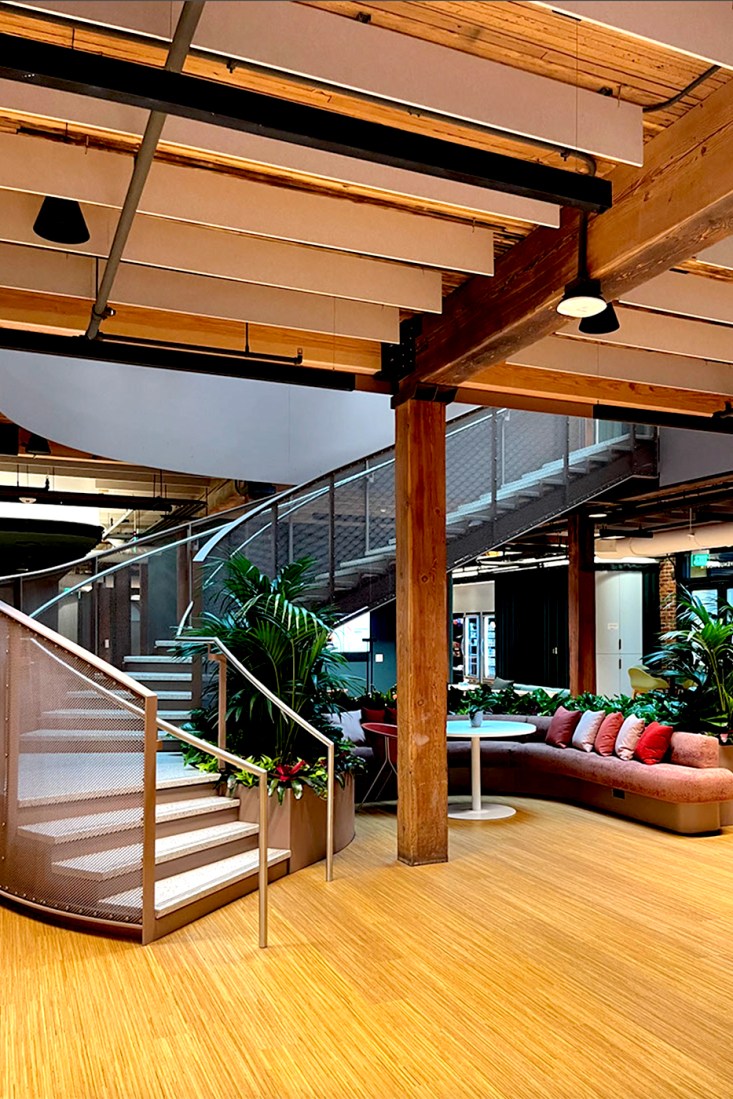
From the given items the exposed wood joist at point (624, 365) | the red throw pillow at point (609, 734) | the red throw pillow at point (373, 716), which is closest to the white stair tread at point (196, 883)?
the red throw pillow at point (373, 716)

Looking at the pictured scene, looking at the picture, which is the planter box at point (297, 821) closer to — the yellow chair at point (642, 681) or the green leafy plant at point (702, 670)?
the green leafy plant at point (702, 670)

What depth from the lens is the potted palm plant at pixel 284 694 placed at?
5988mm

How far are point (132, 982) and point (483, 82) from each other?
161 inches

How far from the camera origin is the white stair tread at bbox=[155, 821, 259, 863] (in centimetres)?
508

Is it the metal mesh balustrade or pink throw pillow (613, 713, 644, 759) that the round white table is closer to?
pink throw pillow (613, 713, 644, 759)

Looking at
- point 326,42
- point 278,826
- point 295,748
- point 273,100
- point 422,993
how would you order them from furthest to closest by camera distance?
point 295,748, point 278,826, point 422,993, point 326,42, point 273,100

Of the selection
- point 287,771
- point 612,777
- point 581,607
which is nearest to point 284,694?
point 287,771

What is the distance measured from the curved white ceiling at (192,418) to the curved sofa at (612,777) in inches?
146

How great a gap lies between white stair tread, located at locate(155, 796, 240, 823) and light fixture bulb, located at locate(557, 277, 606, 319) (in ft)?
12.1

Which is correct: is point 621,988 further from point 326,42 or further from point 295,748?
point 326,42

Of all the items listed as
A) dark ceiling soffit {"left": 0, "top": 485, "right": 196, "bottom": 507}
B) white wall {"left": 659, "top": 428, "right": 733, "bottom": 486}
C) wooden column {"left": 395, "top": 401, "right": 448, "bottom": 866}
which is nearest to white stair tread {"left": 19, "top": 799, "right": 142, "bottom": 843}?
wooden column {"left": 395, "top": 401, "right": 448, "bottom": 866}

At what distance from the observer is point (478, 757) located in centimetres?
740

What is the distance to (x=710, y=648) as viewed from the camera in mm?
7785

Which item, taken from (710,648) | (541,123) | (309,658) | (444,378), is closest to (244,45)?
(541,123)
